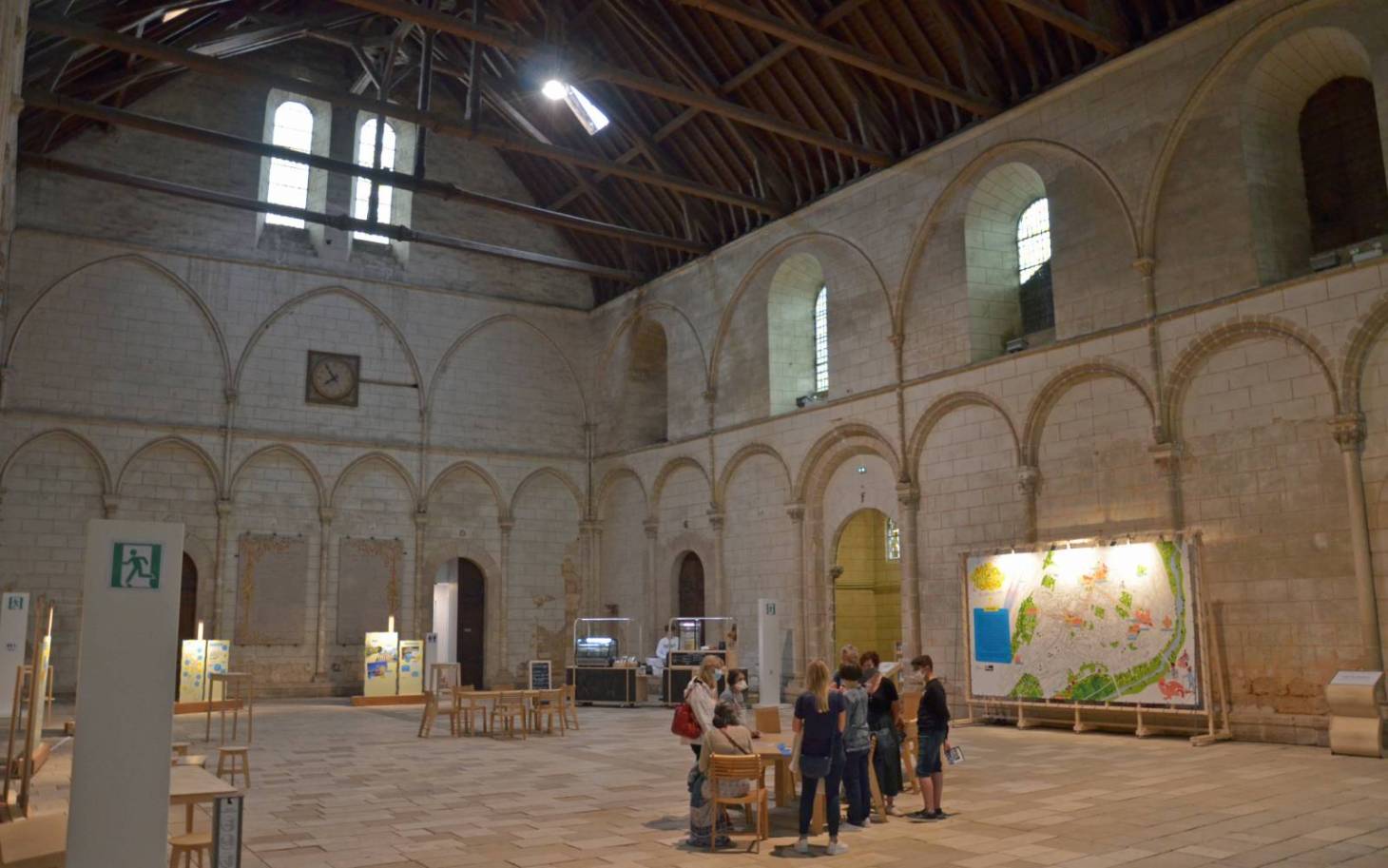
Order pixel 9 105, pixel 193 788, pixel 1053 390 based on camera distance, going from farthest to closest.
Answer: pixel 1053 390 → pixel 9 105 → pixel 193 788

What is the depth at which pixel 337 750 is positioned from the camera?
39.4 ft

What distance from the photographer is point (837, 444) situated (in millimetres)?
17688

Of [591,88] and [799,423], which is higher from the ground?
[591,88]

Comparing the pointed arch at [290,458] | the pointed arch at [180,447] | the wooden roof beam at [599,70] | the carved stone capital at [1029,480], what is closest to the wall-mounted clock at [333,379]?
the pointed arch at [290,458]

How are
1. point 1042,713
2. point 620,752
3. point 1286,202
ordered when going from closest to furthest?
point 620,752 → point 1286,202 → point 1042,713

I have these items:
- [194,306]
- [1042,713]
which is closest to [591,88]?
[194,306]

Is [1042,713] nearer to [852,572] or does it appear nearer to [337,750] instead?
[852,572]

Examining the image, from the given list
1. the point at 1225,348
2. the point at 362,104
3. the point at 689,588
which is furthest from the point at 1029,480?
the point at 362,104

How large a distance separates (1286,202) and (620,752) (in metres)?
10.1

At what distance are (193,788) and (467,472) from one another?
17.0 meters

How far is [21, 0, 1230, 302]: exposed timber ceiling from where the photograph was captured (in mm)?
14133

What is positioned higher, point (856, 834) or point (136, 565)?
point (136, 565)

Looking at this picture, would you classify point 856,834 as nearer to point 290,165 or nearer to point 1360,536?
point 1360,536

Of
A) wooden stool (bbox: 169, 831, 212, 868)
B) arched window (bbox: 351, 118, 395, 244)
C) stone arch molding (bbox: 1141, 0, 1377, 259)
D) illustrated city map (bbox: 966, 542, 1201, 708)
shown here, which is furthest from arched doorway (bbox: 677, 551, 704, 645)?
wooden stool (bbox: 169, 831, 212, 868)
